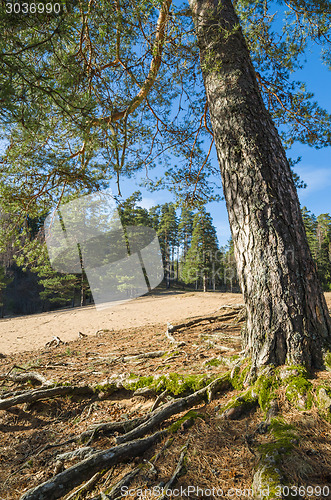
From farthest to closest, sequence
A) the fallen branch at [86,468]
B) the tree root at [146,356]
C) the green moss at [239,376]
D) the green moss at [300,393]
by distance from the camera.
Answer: the tree root at [146,356]
the green moss at [239,376]
the green moss at [300,393]
the fallen branch at [86,468]

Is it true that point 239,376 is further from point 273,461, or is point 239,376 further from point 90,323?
point 90,323

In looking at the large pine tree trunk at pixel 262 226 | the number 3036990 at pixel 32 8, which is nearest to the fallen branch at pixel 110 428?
the large pine tree trunk at pixel 262 226

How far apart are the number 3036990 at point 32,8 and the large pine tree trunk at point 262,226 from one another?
1.82m

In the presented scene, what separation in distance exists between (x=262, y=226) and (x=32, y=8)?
275 centimetres

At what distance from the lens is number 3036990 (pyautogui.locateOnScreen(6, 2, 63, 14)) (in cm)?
207

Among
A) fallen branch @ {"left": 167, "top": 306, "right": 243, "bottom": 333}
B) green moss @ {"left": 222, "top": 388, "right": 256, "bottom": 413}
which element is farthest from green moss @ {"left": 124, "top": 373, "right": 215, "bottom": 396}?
fallen branch @ {"left": 167, "top": 306, "right": 243, "bottom": 333}

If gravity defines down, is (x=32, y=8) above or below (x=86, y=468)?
above

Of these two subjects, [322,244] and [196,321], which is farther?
[322,244]

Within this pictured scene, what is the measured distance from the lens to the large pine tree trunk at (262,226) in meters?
2.48

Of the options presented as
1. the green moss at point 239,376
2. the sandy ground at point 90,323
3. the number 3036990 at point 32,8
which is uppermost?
the number 3036990 at point 32,8

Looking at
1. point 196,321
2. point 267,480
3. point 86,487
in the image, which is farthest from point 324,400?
point 196,321

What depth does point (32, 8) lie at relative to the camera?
214 cm

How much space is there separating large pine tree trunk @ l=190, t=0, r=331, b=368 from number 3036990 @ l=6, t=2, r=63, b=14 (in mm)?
1816

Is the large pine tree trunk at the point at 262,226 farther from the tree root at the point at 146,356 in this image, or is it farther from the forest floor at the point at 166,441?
the tree root at the point at 146,356
